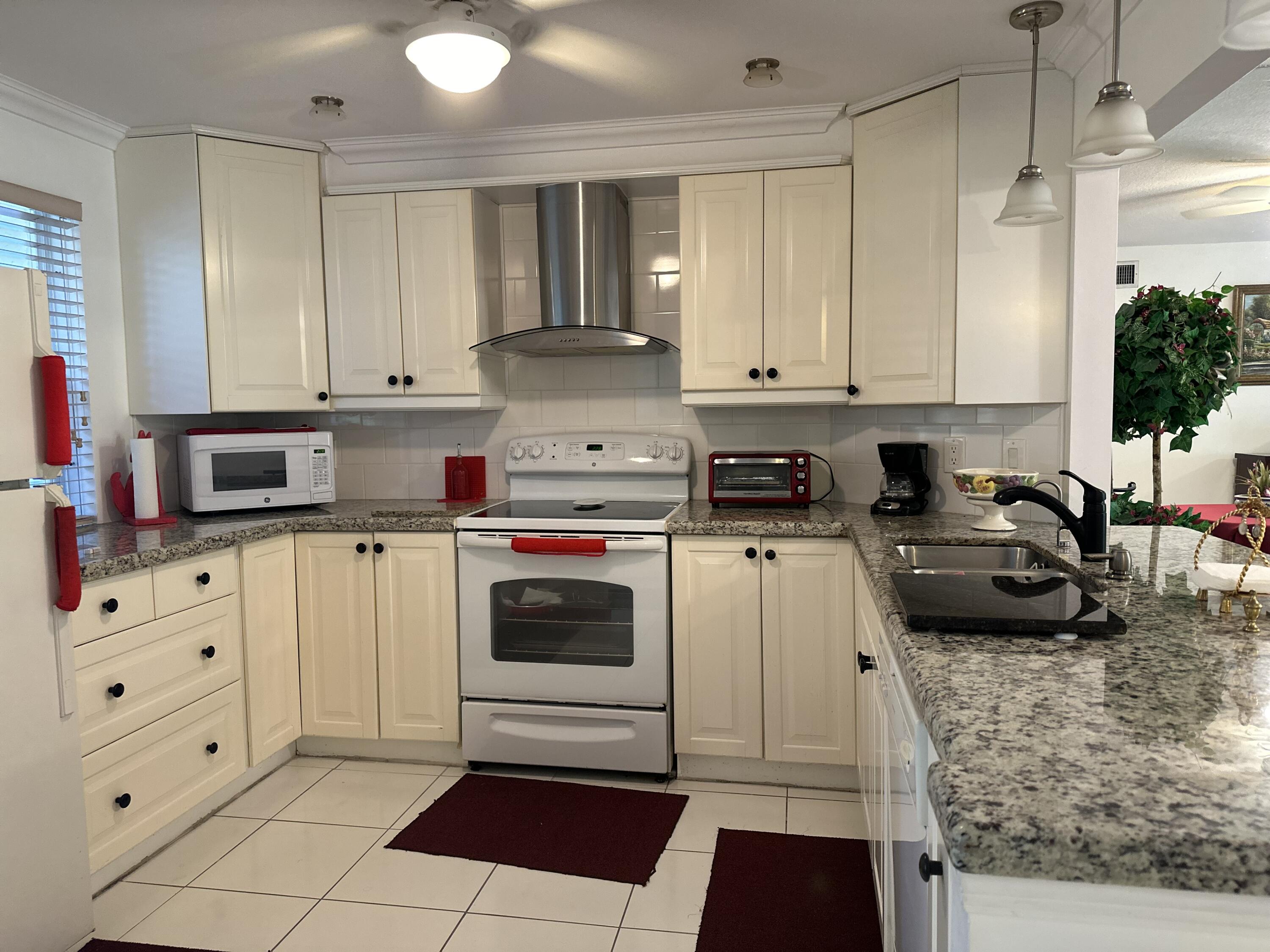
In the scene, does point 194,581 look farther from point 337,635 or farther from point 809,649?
point 809,649

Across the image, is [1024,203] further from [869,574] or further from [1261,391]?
[1261,391]

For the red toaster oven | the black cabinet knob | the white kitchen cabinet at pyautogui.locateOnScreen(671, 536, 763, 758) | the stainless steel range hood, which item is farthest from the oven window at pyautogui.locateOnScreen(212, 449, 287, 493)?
the black cabinet knob

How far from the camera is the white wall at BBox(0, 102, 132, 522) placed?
2.74 m

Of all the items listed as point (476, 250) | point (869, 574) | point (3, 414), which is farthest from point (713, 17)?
point (3, 414)

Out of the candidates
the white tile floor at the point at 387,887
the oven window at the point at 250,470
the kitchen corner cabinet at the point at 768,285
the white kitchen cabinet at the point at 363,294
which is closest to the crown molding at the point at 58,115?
the white kitchen cabinet at the point at 363,294

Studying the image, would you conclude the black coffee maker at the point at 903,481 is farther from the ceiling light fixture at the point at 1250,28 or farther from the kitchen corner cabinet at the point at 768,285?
the ceiling light fixture at the point at 1250,28

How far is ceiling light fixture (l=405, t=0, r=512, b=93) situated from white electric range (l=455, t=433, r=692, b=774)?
4.53ft

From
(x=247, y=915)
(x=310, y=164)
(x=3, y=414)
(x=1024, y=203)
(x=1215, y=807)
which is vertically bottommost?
(x=247, y=915)

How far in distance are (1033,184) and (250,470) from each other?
271cm

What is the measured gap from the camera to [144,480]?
2.83 metres

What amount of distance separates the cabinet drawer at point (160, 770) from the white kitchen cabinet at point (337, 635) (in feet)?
1.07

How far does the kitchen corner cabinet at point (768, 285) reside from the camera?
9.39ft

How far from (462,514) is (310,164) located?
147cm

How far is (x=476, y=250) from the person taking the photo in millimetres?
3121
